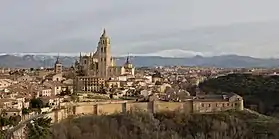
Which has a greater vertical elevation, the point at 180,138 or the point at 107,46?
the point at 107,46

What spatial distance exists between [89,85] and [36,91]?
581 centimetres

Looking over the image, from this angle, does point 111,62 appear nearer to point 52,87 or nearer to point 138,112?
point 52,87

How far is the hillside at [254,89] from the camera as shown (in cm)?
3241

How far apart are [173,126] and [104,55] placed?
1637 centimetres

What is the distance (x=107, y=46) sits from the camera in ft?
130

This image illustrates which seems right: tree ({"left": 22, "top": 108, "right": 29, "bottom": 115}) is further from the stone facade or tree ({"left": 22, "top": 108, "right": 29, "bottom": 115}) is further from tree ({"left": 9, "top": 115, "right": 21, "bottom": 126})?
the stone facade

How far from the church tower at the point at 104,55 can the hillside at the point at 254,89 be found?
7210 mm

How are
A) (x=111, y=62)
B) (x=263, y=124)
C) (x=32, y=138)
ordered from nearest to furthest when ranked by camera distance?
(x=32, y=138) → (x=263, y=124) → (x=111, y=62)

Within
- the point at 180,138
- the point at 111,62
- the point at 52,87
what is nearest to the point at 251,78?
the point at 111,62

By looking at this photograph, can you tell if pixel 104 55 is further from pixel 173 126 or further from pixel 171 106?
pixel 173 126

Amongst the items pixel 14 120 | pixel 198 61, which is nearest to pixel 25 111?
pixel 14 120

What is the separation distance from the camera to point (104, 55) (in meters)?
39.7

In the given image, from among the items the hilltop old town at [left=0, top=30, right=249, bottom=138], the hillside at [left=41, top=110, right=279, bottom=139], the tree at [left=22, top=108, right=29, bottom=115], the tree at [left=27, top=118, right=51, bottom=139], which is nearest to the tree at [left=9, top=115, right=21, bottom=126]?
the hilltop old town at [left=0, top=30, right=249, bottom=138]

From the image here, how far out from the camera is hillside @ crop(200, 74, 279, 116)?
1276 inches
